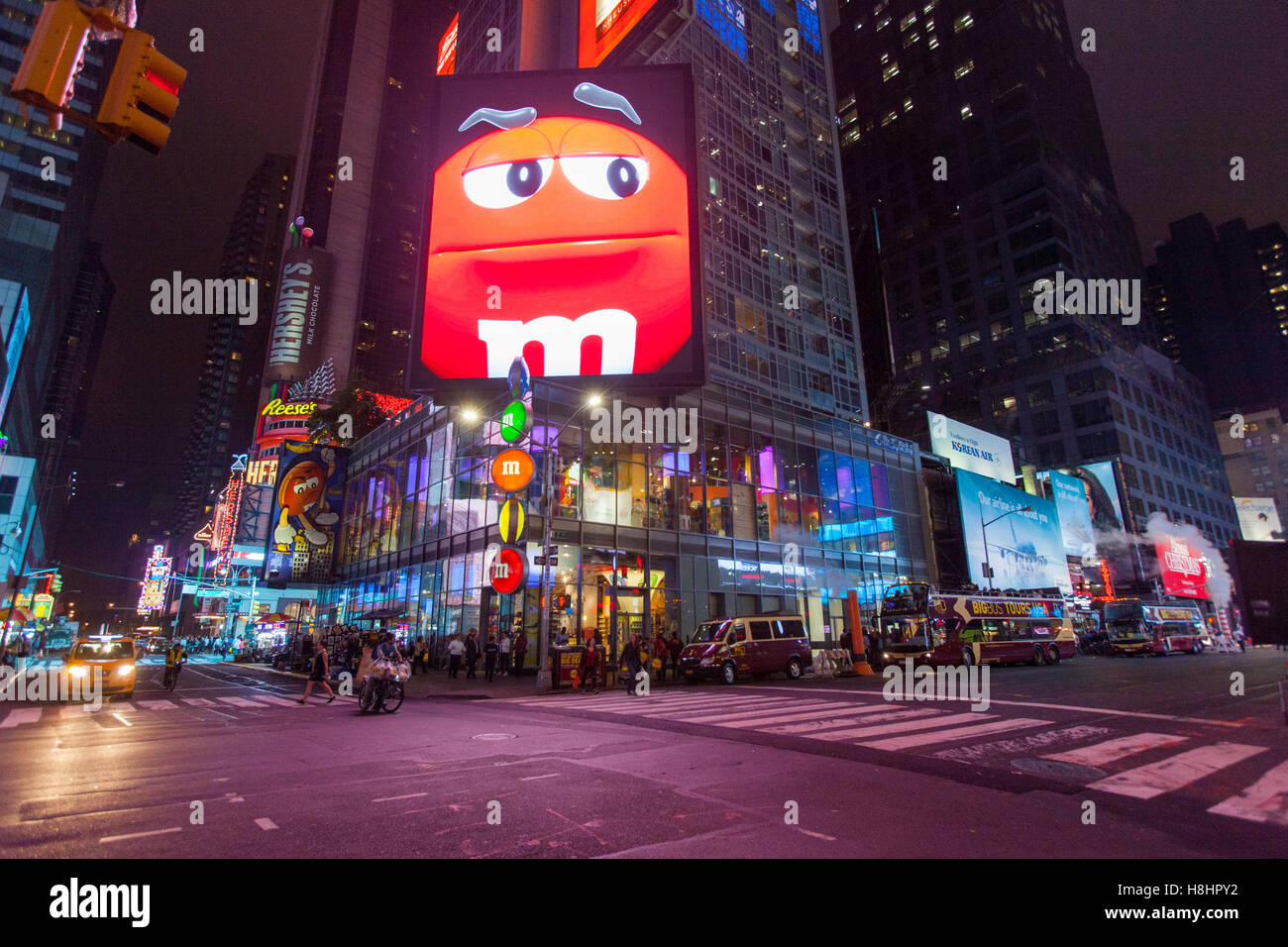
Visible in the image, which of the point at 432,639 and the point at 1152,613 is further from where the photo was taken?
the point at 1152,613

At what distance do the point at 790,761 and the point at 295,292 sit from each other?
345ft

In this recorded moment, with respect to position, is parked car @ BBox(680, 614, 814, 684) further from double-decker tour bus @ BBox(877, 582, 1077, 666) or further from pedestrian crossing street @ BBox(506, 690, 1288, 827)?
pedestrian crossing street @ BBox(506, 690, 1288, 827)

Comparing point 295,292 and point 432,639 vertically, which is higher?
point 295,292

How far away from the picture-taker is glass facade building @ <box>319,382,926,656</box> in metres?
27.8

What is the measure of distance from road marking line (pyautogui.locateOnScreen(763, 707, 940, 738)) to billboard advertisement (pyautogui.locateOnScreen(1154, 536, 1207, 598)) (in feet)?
237

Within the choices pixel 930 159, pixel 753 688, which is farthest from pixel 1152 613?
pixel 930 159

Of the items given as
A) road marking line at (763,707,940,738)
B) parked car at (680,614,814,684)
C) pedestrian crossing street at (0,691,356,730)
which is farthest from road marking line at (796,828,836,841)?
parked car at (680,614,814,684)

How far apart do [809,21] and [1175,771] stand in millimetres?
70810

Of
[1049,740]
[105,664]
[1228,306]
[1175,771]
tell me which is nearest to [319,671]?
[105,664]

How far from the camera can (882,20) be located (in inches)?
4395

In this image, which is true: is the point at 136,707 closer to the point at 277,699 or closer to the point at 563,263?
the point at 277,699

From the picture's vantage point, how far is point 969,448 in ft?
168

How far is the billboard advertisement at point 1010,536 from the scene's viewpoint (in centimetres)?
4438
